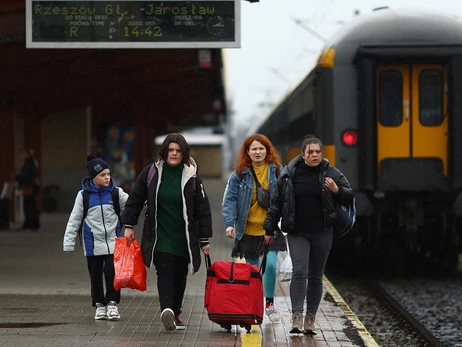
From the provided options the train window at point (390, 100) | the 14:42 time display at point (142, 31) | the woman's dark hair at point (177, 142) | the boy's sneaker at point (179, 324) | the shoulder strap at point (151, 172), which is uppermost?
the 14:42 time display at point (142, 31)

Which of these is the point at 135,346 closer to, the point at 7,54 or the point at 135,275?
the point at 135,275

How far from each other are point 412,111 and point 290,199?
550 cm

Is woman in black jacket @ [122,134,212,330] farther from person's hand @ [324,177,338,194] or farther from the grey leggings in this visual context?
person's hand @ [324,177,338,194]

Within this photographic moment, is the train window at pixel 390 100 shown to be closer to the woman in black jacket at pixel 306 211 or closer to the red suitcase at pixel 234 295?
the woman in black jacket at pixel 306 211

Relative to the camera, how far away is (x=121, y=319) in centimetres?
920

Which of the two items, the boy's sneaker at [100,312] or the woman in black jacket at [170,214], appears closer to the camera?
the woman in black jacket at [170,214]

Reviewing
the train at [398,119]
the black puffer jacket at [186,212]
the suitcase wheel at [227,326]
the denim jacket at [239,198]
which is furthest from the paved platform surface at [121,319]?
the train at [398,119]

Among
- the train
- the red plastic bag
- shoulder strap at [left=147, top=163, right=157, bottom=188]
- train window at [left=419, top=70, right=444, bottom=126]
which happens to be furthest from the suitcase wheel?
train window at [left=419, top=70, right=444, bottom=126]

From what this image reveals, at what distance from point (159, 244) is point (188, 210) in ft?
1.18

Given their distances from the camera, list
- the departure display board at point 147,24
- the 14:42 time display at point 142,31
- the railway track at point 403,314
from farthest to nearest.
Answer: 1. the 14:42 time display at point 142,31
2. the departure display board at point 147,24
3. the railway track at point 403,314

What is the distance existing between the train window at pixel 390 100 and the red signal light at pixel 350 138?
41cm

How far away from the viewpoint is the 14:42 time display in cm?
1248

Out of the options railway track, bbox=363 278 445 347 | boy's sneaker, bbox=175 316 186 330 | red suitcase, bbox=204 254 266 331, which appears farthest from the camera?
railway track, bbox=363 278 445 347

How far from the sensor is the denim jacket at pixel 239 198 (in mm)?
8812
